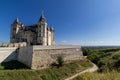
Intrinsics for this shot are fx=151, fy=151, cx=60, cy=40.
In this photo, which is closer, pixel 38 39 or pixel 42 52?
pixel 42 52

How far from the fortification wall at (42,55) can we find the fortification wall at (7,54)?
106 cm

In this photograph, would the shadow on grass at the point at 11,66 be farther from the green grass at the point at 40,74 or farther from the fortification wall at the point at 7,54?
the green grass at the point at 40,74

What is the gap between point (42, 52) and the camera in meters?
23.5

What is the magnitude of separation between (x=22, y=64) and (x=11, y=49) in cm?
336

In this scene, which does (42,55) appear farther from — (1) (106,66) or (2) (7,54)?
(1) (106,66)

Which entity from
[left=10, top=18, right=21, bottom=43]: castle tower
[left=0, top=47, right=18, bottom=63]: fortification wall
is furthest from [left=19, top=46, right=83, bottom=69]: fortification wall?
[left=10, top=18, right=21, bottom=43]: castle tower

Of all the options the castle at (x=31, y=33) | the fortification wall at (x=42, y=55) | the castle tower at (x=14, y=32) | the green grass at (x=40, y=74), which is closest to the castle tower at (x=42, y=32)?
the castle at (x=31, y=33)

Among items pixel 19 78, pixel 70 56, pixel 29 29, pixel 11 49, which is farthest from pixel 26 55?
pixel 29 29

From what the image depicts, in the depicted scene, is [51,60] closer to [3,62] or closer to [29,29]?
[3,62]

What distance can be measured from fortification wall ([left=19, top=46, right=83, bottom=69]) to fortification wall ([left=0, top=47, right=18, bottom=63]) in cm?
106

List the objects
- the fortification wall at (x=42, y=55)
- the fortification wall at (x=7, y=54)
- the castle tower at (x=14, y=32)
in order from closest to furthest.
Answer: the fortification wall at (x=42, y=55)
the fortification wall at (x=7, y=54)
the castle tower at (x=14, y=32)

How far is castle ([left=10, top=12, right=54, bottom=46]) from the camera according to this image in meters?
36.0

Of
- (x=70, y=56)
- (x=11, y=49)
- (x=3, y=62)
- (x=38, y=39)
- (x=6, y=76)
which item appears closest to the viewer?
(x=6, y=76)

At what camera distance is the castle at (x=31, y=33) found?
36.0 m
